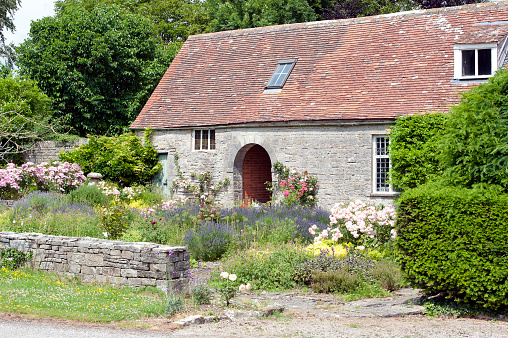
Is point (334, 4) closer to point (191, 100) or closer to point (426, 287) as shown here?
point (191, 100)

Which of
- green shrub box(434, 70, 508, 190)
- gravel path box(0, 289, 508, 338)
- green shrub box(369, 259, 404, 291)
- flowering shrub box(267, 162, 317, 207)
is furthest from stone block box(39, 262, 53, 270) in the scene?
flowering shrub box(267, 162, 317, 207)

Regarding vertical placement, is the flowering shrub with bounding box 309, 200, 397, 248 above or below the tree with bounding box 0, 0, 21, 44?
below

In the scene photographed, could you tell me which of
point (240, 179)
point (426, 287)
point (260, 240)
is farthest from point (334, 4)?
point (426, 287)

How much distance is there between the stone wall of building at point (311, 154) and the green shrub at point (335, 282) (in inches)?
269

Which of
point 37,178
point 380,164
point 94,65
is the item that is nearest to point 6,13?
point 94,65

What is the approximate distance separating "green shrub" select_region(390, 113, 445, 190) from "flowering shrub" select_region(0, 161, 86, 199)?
10616 millimetres

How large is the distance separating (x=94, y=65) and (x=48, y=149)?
5.28 meters

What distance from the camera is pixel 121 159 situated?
1958 cm

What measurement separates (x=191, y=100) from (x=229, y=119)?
247 centimetres

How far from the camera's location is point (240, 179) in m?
18.8

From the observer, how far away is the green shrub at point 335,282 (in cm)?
928

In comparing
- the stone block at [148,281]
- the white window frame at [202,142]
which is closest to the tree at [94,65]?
the white window frame at [202,142]

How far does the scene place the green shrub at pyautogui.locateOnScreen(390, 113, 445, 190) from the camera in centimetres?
1454

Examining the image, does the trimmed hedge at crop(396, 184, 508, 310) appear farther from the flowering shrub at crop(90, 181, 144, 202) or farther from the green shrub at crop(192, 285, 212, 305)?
the flowering shrub at crop(90, 181, 144, 202)
